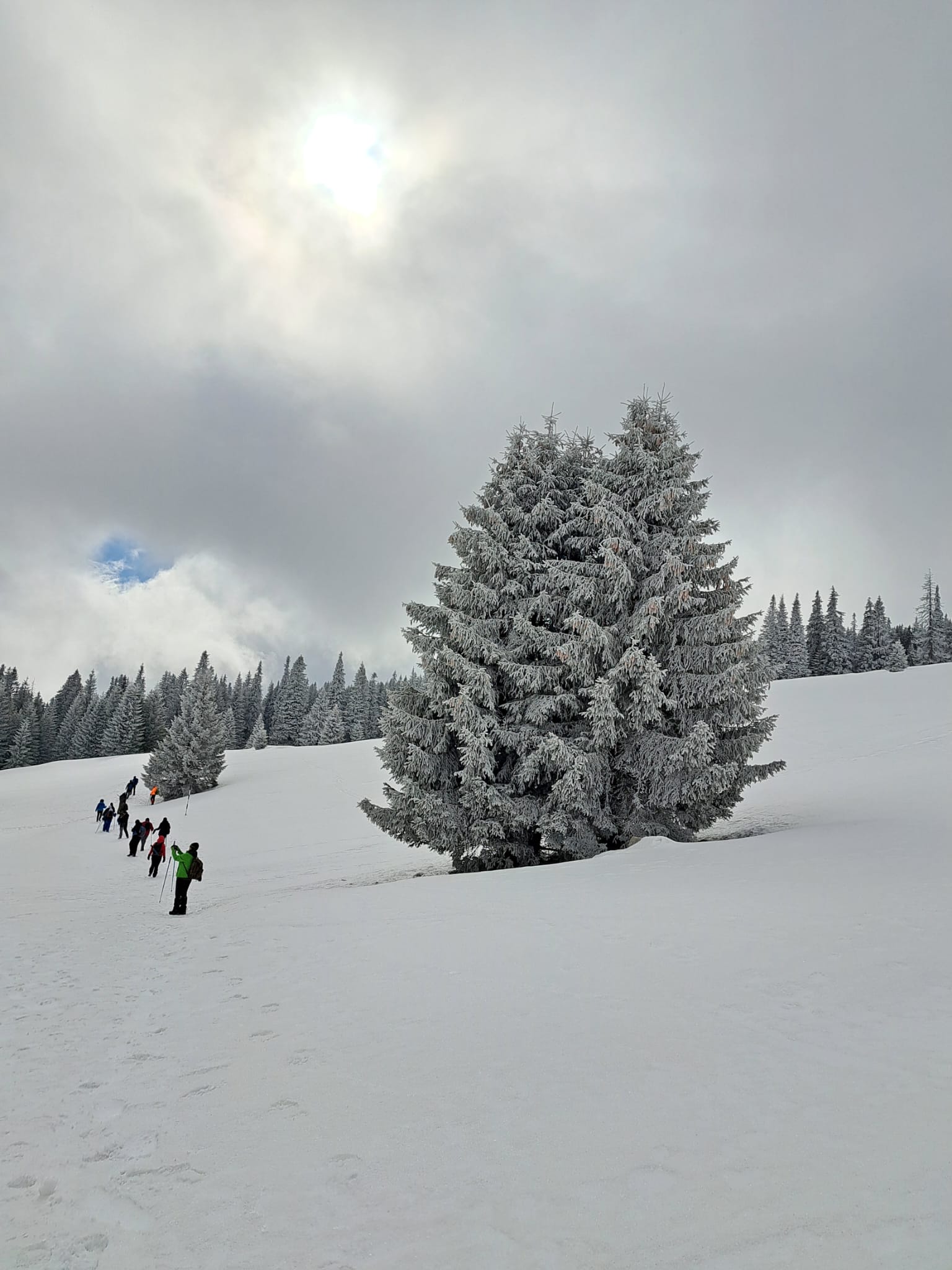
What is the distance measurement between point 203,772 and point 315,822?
1495 centimetres

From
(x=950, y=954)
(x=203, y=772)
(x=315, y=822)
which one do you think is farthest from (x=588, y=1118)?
(x=203, y=772)

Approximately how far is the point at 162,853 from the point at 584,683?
14004mm

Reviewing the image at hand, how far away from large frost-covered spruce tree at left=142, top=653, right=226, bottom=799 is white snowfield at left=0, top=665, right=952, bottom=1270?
104 feet

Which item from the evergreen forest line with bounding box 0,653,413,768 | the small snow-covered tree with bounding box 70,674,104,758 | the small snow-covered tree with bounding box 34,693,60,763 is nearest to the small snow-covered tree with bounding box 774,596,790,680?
the evergreen forest line with bounding box 0,653,413,768

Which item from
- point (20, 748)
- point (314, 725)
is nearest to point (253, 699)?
point (314, 725)

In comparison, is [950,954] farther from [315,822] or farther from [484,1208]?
[315,822]

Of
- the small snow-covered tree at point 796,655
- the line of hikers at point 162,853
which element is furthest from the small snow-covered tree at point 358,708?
the small snow-covered tree at point 796,655

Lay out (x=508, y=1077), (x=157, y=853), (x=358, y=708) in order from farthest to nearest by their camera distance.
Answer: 1. (x=358, y=708)
2. (x=157, y=853)
3. (x=508, y=1077)

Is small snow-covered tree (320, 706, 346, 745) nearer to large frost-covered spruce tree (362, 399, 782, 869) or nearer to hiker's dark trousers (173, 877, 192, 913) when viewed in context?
large frost-covered spruce tree (362, 399, 782, 869)

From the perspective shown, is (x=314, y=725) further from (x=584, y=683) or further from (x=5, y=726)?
(x=584, y=683)

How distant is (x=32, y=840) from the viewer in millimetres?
27953

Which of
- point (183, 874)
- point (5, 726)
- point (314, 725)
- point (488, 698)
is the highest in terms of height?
point (488, 698)

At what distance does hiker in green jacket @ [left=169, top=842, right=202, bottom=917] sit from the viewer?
41.6 ft

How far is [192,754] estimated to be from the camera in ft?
135
